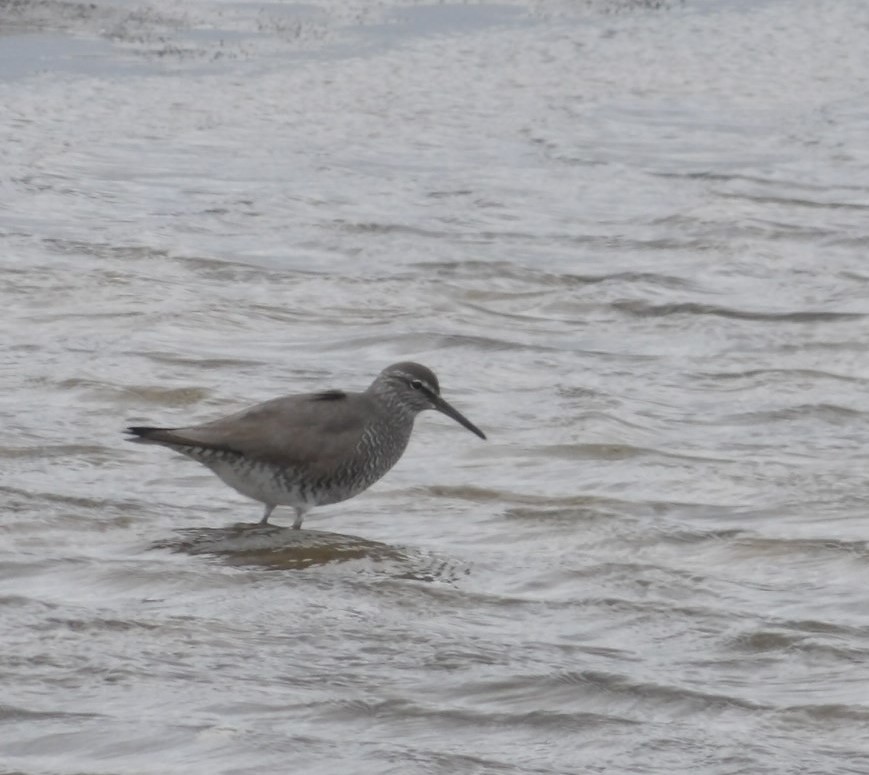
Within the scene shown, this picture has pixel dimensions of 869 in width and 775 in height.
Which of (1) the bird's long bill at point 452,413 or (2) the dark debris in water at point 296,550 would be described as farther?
(1) the bird's long bill at point 452,413

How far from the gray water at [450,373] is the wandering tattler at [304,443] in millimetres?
230

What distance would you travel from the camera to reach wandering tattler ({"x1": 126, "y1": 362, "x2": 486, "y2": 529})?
8.14m

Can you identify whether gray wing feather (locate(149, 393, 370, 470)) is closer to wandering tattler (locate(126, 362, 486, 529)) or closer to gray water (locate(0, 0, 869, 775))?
wandering tattler (locate(126, 362, 486, 529))

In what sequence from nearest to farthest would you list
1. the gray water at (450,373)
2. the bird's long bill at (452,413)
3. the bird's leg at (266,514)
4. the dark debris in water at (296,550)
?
the gray water at (450,373), the dark debris in water at (296,550), the bird's leg at (266,514), the bird's long bill at (452,413)

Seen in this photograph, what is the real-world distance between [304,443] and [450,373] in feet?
7.96

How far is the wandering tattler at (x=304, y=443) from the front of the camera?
26.7 ft

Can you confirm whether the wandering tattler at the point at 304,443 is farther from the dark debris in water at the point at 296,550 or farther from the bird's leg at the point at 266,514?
the dark debris in water at the point at 296,550

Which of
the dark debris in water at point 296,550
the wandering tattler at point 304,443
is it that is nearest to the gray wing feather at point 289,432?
the wandering tattler at point 304,443

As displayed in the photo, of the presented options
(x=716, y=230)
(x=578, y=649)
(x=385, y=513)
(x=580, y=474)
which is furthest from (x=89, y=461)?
(x=716, y=230)

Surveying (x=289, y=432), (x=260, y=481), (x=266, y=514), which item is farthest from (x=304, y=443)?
(x=266, y=514)

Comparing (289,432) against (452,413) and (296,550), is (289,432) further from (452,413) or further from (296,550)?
(452,413)

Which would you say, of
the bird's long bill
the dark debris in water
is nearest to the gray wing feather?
the dark debris in water

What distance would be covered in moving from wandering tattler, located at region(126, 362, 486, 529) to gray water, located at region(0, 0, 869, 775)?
230 millimetres

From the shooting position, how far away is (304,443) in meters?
8.34
